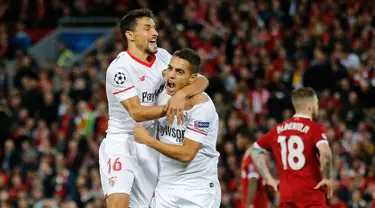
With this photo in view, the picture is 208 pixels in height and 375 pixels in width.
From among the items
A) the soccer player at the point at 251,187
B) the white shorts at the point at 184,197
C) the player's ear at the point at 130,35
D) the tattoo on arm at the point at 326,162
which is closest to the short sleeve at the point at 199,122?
the white shorts at the point at 184,197

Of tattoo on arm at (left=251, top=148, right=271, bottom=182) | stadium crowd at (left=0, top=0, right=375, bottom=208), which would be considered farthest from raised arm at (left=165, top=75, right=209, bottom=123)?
stadium crowd at (left=0, top=0, right=375, bottom=208)

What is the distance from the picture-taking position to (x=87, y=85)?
1812cm

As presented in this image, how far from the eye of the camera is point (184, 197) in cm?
766

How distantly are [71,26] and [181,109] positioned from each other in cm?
1537

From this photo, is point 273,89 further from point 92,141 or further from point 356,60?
point 92,141

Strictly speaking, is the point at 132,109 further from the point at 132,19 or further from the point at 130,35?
the point at 132,19

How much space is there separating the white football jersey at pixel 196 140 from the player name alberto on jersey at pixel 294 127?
5.18 ft

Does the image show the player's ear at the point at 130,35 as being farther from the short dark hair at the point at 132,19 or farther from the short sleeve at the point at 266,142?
the short sleeve at the point at 266,142

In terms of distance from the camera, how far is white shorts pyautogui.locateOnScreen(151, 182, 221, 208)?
7.68 metres

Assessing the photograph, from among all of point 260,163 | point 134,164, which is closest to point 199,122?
point 134,164

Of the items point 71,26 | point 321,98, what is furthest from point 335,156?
point 71,26

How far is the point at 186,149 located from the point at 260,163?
7.38 ft

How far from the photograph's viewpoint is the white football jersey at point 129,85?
25.9 ft

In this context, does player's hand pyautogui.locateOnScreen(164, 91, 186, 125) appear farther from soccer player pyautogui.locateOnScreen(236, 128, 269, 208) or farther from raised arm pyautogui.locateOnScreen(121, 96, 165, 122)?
soccer player pyautogui.locateOnScreen(236, 128, 269, 208)
